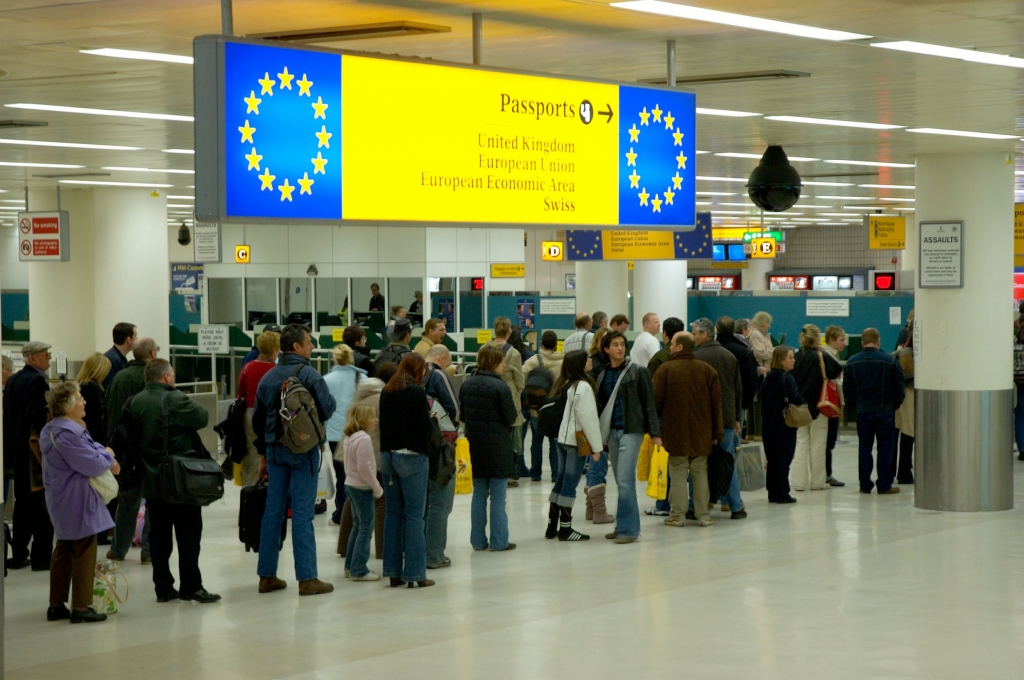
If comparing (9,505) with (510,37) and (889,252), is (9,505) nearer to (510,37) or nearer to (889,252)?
(510,37)

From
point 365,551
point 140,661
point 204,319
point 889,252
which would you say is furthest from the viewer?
point 889,252

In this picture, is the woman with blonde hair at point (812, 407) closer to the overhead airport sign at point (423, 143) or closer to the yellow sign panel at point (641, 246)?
the yellow sign panel at point (641, 246)

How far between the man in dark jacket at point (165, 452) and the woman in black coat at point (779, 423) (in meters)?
5.52

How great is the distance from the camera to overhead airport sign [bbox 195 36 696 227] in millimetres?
4383

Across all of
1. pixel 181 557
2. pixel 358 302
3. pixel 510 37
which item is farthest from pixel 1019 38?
pixel 358 302

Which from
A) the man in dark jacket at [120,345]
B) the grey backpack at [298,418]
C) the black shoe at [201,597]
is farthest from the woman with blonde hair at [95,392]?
the grey backpack at [298,418]

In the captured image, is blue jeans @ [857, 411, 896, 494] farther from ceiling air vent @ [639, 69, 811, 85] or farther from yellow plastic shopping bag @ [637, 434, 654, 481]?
ceiling air vent @ [639, 69, 811, 85]

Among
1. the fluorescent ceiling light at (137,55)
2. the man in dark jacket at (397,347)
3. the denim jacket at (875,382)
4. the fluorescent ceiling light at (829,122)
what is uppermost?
the fluorescent ceiling light at (829,122)

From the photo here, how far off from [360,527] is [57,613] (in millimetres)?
1911

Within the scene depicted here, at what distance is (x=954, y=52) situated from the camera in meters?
6.32

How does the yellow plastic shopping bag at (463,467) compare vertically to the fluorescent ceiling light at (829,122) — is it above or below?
below

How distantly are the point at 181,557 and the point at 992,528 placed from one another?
6277 millimetres

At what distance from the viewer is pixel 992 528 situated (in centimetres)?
1005

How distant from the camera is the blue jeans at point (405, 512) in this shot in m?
7.90
